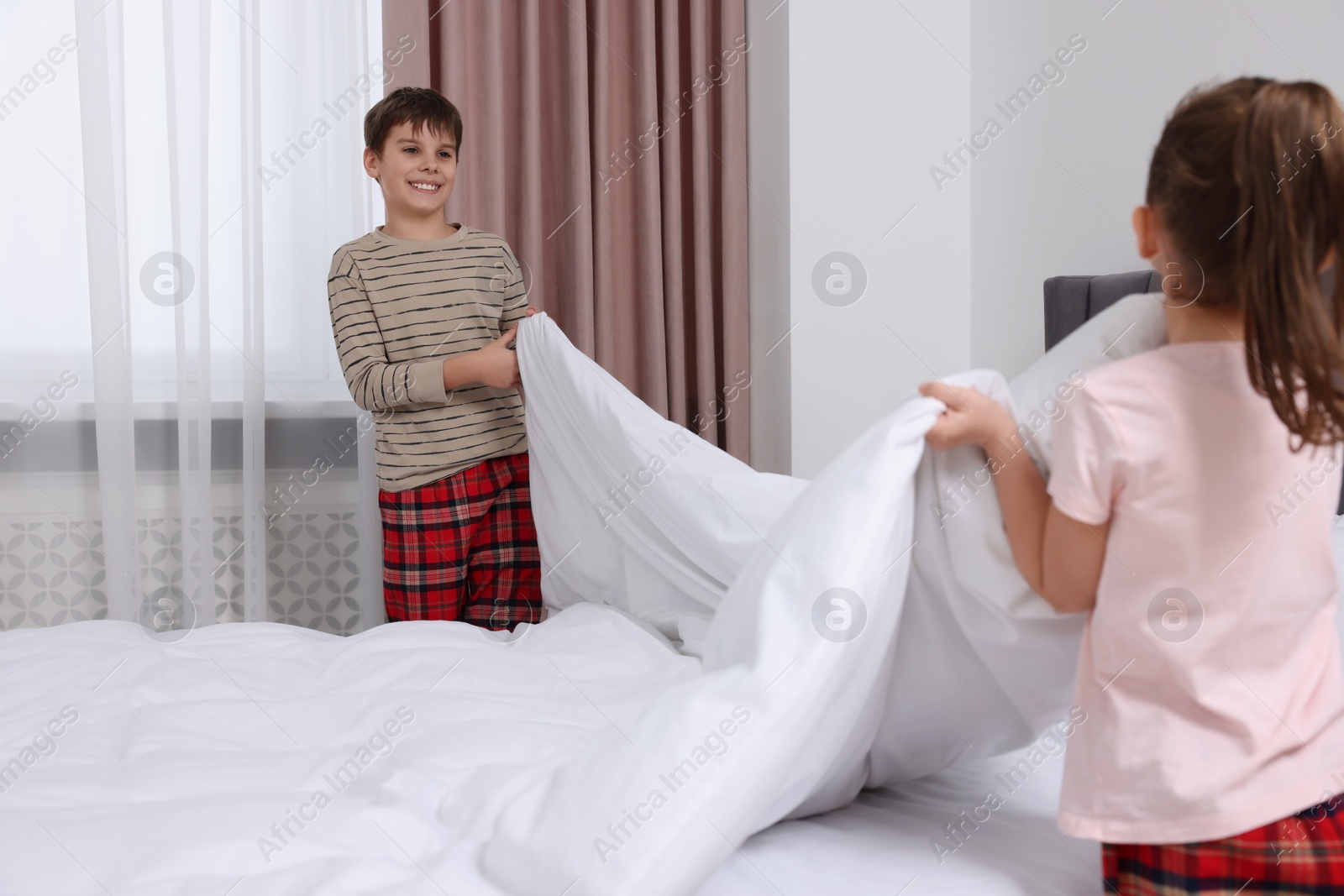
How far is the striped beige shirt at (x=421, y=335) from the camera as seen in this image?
1.69 meters

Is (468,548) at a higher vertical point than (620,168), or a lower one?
lower

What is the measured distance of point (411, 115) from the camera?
1694 mm

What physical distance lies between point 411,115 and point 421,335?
1.29 feet

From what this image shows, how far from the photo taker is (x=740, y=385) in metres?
2.58

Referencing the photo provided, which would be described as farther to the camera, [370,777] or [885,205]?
[885,205]

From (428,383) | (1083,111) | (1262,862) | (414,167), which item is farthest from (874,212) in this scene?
(1262,862)

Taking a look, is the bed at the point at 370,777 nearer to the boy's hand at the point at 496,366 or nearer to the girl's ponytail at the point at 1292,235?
the girl's ponytail at the point at 1292,235

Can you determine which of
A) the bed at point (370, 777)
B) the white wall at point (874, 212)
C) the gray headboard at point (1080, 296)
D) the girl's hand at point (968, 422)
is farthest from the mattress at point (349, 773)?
the white wall at point (874, 212)

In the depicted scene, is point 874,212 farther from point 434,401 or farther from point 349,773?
point 349,773

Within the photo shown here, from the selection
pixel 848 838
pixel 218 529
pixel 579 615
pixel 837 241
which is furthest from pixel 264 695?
pixel 837 241

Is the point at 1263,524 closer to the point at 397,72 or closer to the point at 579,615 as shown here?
the point at 579,615

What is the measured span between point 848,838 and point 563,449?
0.85 m

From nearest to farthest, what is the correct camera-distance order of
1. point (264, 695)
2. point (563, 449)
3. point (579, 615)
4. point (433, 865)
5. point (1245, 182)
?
1. point (1245, 182)
2. point (433, 865)
3. point (264, 695)
4. point (579, 615)
5. point (563, 449)

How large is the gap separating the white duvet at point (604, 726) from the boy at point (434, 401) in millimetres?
568
